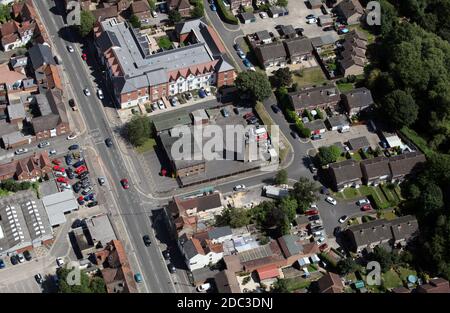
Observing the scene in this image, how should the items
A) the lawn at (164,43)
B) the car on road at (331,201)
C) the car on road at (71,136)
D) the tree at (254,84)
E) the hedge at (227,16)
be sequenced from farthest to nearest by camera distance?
the hedge at (227,16)
the lawn at (164,43)
the tree at (254,84)
the car on road at (71,136)
the car on road at (331,201)

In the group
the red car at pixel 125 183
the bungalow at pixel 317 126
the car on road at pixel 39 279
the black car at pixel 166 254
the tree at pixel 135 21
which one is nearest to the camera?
the car on road at pixel 39 279

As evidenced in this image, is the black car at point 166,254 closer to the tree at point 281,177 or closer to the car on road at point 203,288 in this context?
the car on road at point 203,288

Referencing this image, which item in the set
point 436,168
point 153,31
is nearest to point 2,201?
point 153,31

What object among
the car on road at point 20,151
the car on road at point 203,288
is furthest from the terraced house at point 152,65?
the car on road at point 203,288

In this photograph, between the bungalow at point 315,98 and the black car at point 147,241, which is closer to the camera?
the black car at point 147,241

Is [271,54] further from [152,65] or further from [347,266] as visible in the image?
[347,266]

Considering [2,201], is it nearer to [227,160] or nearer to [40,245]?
[40,245]
